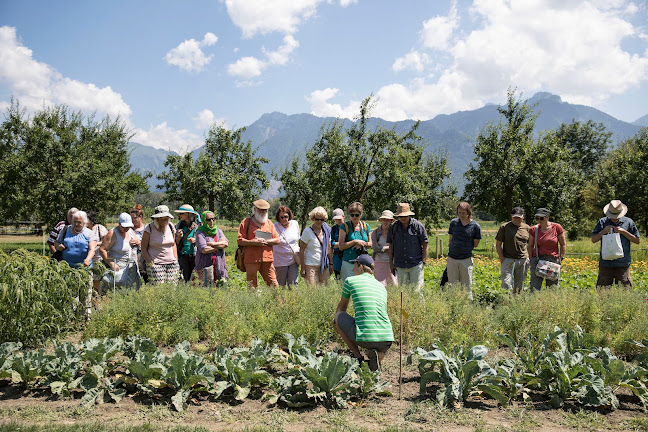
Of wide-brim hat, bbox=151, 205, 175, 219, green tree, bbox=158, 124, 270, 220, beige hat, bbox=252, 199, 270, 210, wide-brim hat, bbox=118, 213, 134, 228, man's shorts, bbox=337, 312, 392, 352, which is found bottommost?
man's shorts, bbox=337, 312, 392, 352

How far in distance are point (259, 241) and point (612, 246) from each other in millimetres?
5696

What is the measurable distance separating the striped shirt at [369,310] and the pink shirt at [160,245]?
3712mm

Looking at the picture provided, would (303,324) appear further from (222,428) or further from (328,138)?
(328,138)

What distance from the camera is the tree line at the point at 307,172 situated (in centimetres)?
1830

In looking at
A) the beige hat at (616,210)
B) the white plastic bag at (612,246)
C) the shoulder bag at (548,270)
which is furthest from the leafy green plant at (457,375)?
the beige hat at (616,210)

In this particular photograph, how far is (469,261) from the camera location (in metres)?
7.31

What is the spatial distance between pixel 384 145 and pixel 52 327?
632 inches

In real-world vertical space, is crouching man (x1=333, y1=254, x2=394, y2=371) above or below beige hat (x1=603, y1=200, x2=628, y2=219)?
below

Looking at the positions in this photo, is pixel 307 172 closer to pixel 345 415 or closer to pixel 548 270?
pixel 548 270

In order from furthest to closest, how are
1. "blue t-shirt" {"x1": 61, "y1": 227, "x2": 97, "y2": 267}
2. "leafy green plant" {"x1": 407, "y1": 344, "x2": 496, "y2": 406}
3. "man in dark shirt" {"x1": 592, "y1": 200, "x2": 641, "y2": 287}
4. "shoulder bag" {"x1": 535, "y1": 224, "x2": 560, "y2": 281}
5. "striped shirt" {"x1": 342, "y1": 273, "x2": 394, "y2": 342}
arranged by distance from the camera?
"shoulder bag" {"x1": 535, "y1": 224, "x2": 560, "y2": 281} → "man in dark shirt" {"x1": 592, "y1": 200, "x2": 641, "y2": 287} → "blue t-shirt" {"x1": 61, "y1": 227, "x2": 97, "y2": 267} → "striped shirt" {"x1": 342, "y1": 273, "x2": 394, "y2": 342} → "leafy green plant" {"x1": 407, "y1": 344, "x2": 496, "y2": 406}

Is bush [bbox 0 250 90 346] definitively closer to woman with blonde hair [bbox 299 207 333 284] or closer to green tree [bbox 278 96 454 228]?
woman with blonde hair [bbox 299 207 333 284]

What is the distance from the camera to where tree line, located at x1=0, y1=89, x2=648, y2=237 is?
18.3m

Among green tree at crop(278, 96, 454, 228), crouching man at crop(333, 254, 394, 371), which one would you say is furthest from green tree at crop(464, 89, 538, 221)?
crouching man at crop(333, 254, 394, 371)

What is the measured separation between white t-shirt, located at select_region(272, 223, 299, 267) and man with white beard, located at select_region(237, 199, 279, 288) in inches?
5.1
